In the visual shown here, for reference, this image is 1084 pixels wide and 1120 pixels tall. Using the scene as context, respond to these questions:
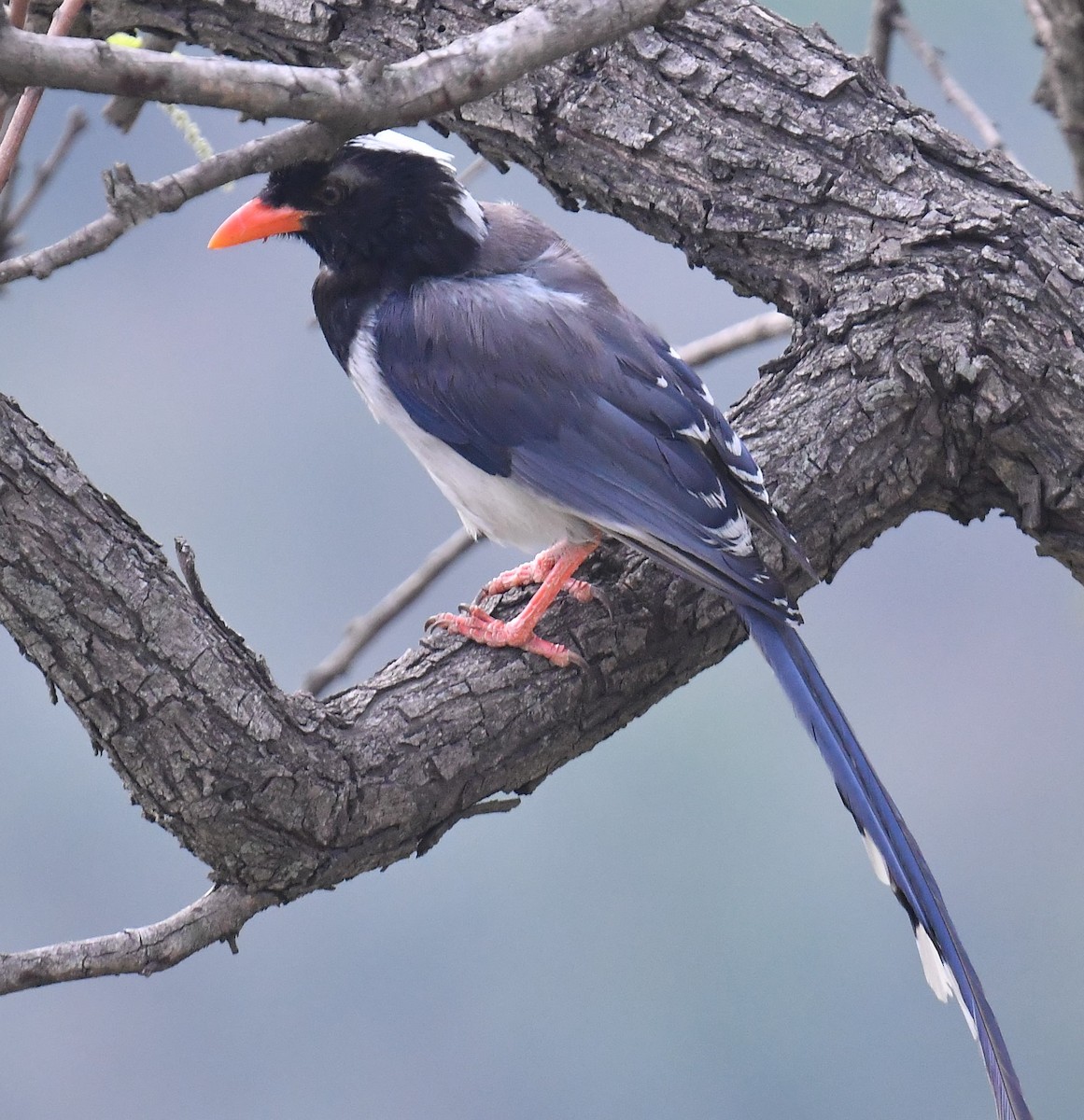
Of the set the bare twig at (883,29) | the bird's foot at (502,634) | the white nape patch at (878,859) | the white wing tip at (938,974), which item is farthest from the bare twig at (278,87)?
the bare twig at (883,29)

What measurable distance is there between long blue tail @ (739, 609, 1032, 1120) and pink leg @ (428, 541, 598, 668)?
375 mm

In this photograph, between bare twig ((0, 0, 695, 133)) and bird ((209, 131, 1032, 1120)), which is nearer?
bare twig ((0, 0, 695, 133))

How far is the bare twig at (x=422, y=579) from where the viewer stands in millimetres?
3354

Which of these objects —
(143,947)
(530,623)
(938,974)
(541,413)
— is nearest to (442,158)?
(541,413)

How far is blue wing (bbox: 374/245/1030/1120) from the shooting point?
246 cm

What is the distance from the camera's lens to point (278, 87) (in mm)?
1355

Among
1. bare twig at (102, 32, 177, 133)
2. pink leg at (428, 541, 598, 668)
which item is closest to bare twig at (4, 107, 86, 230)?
bare twig at (102, 32, 177, 133)

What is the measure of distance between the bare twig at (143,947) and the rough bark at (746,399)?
0.18 feet

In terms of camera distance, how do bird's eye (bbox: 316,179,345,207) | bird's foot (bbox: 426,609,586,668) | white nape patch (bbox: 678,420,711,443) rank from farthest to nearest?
bird's eye (bbox: 316,179,345,207)
white nape patch (bbox: 678,420,711,443)
bird's foot (bbox: 426,609,586,668)

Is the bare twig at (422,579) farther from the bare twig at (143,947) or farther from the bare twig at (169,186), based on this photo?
the bare twig at (169,186)

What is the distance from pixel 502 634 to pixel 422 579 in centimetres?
95

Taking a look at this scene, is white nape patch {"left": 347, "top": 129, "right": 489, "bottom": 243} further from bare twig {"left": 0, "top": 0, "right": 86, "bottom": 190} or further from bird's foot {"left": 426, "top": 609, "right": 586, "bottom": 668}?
bare twig {"left": 0, "top": 0, "right": 86, "bottom": 190}

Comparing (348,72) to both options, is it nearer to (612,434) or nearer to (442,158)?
(612,434)

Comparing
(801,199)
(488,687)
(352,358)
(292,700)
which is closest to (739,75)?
(801,199)
